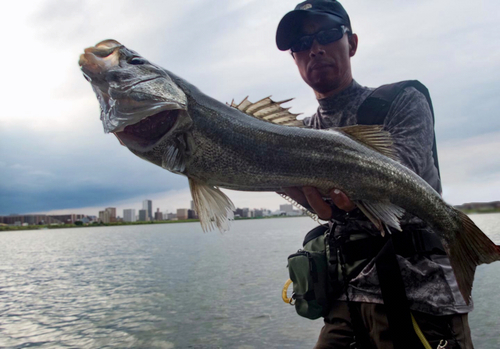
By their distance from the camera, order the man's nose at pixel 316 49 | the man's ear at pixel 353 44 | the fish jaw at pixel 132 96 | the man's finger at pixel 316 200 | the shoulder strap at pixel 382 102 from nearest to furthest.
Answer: the fish jaw at pixel 132 96 < the man's finger at pixel 316 200 < the shoulder strap at pixel 382 102 < the man's nose at pixel 316 49 < the man's ear at pixel 353 44

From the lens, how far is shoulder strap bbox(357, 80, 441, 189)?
3.50 m

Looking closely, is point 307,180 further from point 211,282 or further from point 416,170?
point 211,282

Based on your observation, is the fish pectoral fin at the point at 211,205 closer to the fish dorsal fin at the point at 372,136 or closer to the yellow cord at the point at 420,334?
the fish dorsal fin at the point at 372,136

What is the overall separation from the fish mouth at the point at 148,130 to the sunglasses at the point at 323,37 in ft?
6.87

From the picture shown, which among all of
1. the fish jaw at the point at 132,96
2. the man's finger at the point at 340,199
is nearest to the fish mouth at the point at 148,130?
the fish jaw at the point at 132,96

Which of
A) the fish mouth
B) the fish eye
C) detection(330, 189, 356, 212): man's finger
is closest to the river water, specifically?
detection(330, 189, 356, 212): man's finger

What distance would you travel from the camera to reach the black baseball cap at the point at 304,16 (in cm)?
405

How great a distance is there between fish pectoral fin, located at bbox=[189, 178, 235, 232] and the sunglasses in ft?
7.32

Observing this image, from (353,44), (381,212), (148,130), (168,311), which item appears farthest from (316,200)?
(168,311)

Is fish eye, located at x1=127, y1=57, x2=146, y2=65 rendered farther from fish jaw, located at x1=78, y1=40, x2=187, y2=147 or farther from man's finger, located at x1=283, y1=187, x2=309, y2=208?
man's finger, located at x1=283, y1=187, x2=309, y2=208

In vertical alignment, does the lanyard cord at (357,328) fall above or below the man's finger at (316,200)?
below

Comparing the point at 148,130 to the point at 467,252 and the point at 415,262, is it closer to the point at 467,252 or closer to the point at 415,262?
the point at 415,262

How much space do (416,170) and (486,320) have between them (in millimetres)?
11956

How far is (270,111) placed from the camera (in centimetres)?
321
